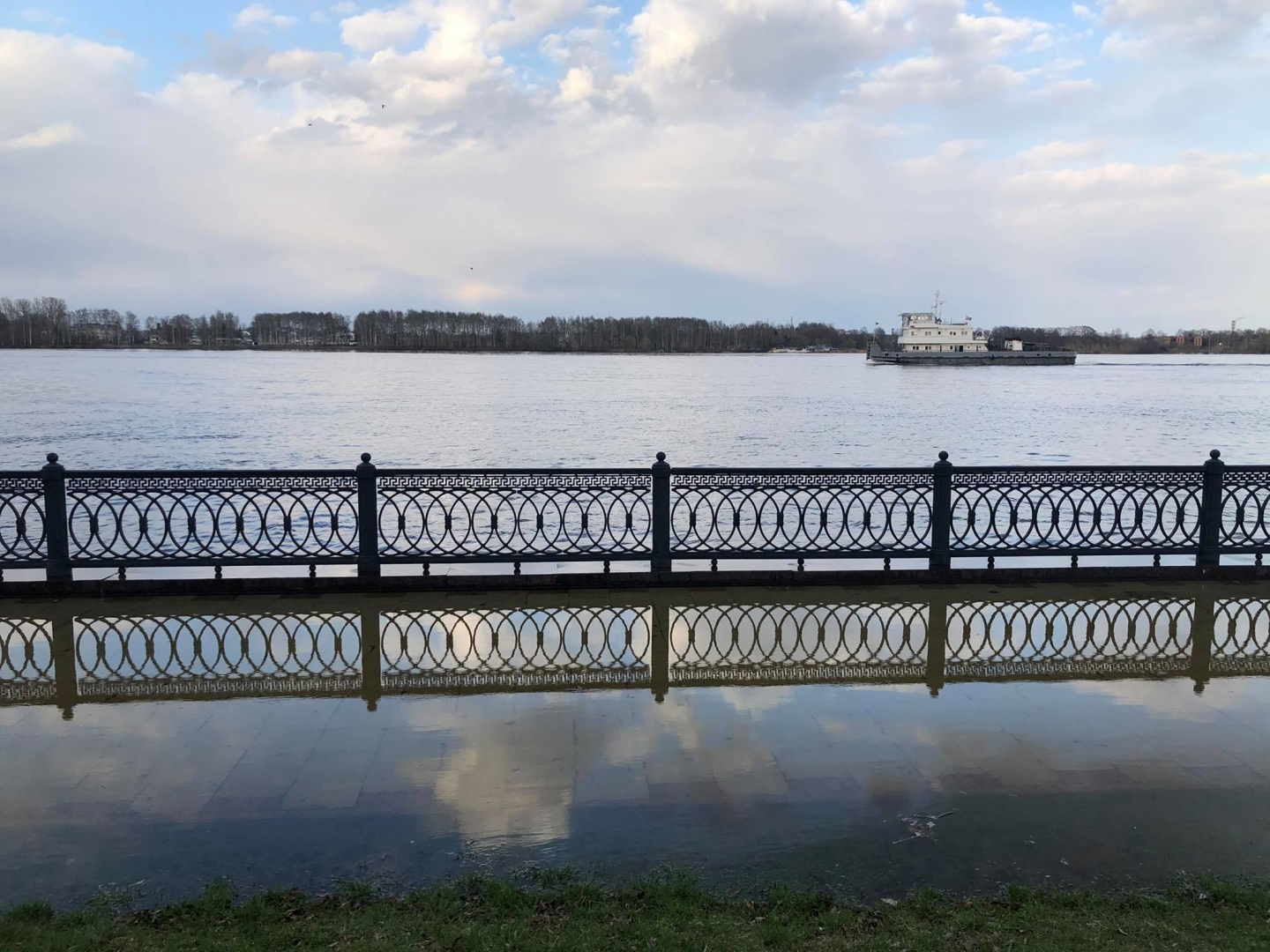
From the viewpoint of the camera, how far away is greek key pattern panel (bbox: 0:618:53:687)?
273 inches

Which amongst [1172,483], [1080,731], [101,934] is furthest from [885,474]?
[101,934]

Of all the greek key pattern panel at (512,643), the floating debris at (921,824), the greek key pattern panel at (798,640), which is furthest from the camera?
the greek key pattern panel at (798,640)

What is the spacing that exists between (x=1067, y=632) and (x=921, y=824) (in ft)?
13.9

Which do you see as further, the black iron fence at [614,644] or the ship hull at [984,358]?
the ship hull at [984,358]

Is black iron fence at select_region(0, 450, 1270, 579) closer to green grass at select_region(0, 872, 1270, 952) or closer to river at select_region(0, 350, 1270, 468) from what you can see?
green grass at select_region(0, 872, 1270, 952)

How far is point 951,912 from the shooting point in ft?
12.8

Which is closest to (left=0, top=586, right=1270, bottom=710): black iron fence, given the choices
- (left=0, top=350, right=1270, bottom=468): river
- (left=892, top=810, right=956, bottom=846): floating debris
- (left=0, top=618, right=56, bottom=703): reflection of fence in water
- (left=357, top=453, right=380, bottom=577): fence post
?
(left=0, top=618, right=56, bottom=703): reflection of fence in water

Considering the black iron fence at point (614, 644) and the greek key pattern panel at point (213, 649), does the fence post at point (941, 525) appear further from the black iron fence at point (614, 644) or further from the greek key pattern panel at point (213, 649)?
the greek key pattern panel at point (213, 649)

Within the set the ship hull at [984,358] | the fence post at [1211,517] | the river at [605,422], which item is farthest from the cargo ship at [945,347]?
the fence post at [1211,517]

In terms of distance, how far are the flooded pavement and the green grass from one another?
20cm

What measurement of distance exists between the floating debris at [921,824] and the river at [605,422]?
84.8 feet

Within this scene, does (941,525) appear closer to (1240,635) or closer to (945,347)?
(1240,635)

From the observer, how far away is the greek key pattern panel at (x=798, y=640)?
725 centimetres

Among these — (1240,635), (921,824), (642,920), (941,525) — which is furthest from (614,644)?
(1240,635)
